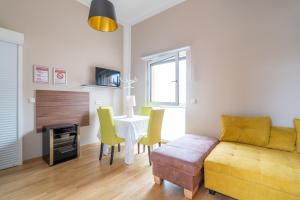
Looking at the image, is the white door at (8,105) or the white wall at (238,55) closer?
the white wall at (238,55)

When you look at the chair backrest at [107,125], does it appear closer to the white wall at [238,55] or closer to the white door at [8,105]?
the white door at [8,105]

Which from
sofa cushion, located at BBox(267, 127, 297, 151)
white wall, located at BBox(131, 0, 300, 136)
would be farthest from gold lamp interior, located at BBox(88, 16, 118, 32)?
sofa cushion, located at BBox(267, 127, 297, 151)

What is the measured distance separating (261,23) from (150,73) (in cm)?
252

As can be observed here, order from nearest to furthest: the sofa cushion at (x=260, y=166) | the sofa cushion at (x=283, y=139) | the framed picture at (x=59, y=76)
Result: the sofa cushion at (x=260, y=166) < the sofa cushion at (x=283, y=139) < the framed picture at (x=59, y=76)

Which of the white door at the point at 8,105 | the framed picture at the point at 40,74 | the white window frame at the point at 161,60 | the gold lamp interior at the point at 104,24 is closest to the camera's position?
the gold lamp interior at the point at 104,24

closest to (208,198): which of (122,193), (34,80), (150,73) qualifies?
(122,193)

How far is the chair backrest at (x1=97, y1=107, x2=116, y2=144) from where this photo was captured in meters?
2.58

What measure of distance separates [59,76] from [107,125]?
1.56m

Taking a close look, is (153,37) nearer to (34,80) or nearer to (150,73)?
(150,73)

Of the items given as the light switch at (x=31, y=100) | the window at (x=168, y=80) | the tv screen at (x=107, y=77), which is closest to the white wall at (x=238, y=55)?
the window at (x=168, y=80)

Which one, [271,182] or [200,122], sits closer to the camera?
[271,182]

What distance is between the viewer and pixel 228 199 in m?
1.79

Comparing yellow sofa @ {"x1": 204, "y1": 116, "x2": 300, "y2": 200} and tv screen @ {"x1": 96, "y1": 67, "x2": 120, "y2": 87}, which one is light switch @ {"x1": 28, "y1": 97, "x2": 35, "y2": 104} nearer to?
tv screen @ {"x1": 96, "y1": 67, "x2": 120, "y2": 87}

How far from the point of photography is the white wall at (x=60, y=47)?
270 centimetres
